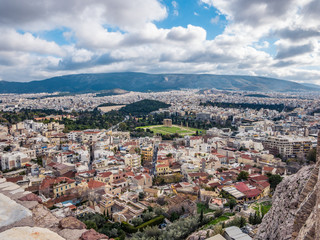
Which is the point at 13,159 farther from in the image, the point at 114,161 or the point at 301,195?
the point at 301,195

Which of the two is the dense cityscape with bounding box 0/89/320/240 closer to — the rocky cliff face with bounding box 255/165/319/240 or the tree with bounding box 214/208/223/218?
the tree with bounding box 214/208/223/218

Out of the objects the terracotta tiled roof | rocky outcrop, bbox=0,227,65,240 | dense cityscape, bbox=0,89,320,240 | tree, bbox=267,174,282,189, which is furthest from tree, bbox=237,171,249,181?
rocky outcrop, bbox=0,227,65,240

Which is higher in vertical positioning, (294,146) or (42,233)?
(42,233)

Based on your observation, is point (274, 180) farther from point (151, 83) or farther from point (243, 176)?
point (151, 83)

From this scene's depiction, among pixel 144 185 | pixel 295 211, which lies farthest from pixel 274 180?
pixel 295 211

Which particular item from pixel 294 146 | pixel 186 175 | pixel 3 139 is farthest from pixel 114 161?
pixel 294 146

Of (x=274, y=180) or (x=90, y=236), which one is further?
(x=274, y=180)
